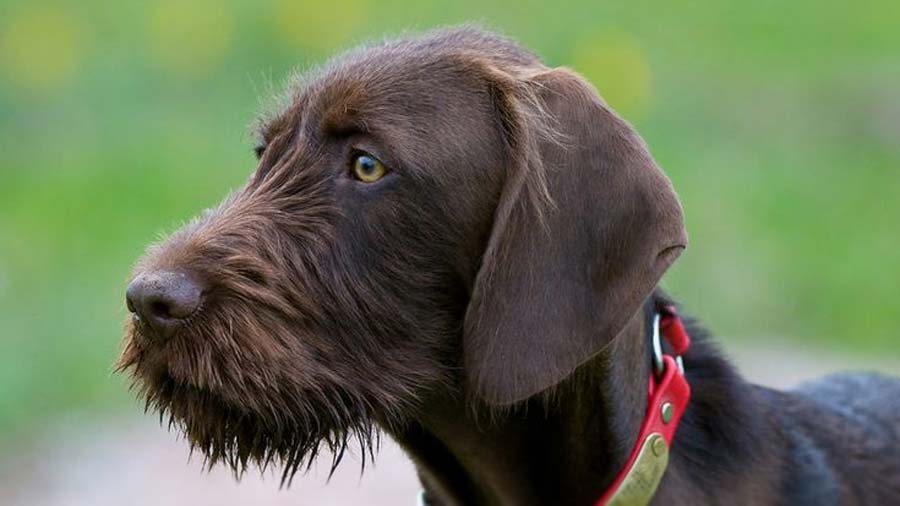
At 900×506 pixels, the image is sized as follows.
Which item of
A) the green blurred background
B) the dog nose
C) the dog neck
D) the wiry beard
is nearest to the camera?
the dog nose

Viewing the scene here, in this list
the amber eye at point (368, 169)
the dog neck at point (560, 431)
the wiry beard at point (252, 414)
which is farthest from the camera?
the dog neck at point (560, 431)

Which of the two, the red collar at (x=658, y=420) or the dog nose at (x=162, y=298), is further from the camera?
the red collar at (x=658, y=420)

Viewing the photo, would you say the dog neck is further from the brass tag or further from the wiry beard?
the wiry beard

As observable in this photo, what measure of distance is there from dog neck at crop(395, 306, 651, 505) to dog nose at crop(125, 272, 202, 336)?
2.22ft

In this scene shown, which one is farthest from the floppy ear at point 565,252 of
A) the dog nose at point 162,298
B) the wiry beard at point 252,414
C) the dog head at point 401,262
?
the dog nose at point 162,298

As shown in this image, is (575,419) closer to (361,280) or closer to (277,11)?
(361,280)

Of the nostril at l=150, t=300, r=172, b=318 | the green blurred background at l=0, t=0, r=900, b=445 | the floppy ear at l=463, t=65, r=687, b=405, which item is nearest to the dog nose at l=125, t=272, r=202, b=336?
the nostril at l=150, t=300, r=172, b=318

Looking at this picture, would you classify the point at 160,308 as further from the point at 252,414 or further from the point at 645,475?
the point at 645,475

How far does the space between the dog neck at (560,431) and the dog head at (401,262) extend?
135mm

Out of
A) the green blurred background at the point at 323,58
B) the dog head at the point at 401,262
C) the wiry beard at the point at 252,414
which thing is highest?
the dog head at the point at 401,262

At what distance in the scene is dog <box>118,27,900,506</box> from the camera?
12.5 ft

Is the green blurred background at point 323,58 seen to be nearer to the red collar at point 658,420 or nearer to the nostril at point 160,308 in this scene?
the red collar at point 658,420

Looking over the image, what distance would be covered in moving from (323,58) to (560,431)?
13.8ft

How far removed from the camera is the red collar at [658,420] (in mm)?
4020
